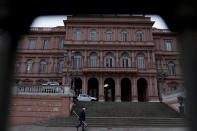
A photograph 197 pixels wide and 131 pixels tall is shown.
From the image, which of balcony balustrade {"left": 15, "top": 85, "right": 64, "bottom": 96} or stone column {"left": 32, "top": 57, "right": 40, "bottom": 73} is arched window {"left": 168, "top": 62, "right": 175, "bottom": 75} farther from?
stone column {"left": 32, "top": 57, "right": 40, "bottom": 73}

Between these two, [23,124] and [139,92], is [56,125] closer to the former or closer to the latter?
[23,124]

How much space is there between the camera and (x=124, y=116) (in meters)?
16.6

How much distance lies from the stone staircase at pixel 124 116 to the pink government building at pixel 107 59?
8688 millimetres

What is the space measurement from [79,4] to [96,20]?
100 feet

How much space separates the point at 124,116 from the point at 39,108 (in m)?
8.50

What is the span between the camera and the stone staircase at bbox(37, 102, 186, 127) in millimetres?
13672

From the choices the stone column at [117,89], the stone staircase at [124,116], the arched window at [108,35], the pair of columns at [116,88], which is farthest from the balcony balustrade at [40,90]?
the arched window at [108,35]

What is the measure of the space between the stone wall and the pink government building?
471 inches

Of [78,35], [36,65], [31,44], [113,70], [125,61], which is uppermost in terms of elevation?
[78,35]

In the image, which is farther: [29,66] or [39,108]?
[29,66]

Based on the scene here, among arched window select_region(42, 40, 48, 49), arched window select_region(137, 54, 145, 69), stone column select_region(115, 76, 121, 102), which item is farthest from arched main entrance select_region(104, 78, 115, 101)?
arched window select_region(42, 40, 48, 49)

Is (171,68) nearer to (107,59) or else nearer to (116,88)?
(116,88)

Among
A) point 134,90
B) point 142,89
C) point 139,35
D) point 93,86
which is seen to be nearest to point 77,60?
point 93,86

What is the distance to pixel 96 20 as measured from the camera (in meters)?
31.8
